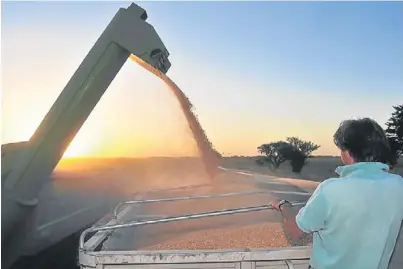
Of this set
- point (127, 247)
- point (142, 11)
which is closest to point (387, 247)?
point (127, 247)

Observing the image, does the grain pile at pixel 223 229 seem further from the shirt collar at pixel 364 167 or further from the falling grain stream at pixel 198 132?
the shirt collar at pixel 364 167

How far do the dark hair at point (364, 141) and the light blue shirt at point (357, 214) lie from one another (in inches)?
1.0

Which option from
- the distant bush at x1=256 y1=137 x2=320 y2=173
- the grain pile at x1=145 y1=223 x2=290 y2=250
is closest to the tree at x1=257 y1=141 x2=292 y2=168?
the distant bush at x1=256 y1=137 x2=320 y2=173

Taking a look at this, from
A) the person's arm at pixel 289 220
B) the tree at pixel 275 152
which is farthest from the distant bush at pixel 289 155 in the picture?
the person's arm at pixel 289 220

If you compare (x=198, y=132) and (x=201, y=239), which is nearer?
(x=201, y=239)

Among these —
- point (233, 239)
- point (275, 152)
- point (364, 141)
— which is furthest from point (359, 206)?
point (275, 152)

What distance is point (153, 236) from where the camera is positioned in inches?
91.2

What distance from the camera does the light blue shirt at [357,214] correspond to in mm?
1067

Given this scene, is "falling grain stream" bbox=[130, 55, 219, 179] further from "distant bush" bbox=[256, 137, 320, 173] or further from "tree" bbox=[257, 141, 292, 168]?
"distant bush" bbox=[256, 137, 320, 173]

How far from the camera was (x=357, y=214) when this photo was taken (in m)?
1.07

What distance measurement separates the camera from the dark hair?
1104 millimetres

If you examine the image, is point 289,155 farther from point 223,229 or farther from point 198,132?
point 223,229

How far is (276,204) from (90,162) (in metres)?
2.43

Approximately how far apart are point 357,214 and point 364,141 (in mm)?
181
